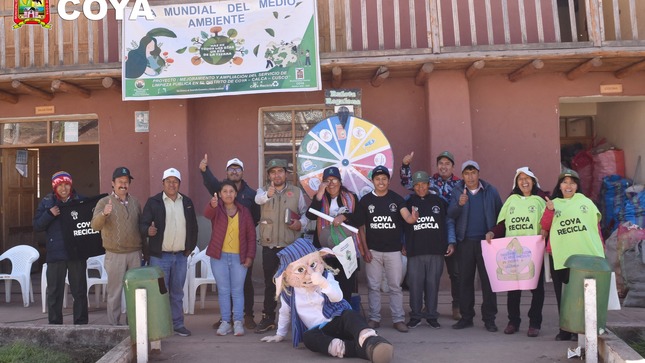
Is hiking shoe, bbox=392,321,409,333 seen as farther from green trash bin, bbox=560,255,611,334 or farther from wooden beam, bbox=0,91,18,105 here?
wooden beam, bbox=0,91,18,105

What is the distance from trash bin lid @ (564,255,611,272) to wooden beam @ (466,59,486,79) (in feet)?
10.9

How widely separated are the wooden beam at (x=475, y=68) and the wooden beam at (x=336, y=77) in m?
1.67

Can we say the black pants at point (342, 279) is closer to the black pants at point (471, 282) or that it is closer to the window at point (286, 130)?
the black pants at point (471, 282)

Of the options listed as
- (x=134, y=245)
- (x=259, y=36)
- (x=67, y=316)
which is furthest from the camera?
(x=259, y=36)

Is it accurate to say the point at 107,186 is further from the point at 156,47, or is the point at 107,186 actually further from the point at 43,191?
the point at 43,191

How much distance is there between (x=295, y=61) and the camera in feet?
23.8

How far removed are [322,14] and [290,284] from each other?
485 centimetres

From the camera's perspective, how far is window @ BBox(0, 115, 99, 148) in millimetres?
8664

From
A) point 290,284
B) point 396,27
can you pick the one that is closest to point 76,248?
point 290,284

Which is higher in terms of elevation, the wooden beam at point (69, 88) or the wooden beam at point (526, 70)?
the wooden beam at point (69, 88)

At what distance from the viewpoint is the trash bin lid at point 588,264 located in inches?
176

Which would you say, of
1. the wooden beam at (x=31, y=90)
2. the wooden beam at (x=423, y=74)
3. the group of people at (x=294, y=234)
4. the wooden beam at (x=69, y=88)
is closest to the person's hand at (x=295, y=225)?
the group of people at (x=294, y=234)

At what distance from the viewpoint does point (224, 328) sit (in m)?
5.72

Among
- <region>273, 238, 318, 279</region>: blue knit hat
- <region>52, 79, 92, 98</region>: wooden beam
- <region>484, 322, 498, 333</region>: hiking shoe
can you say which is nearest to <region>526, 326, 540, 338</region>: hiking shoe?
<region>484, 322, 498, 333</region>: hiking shoe
